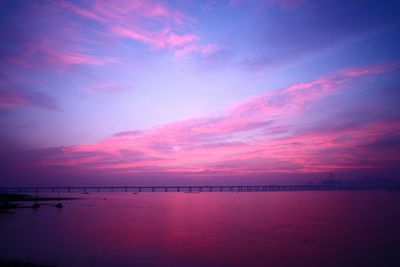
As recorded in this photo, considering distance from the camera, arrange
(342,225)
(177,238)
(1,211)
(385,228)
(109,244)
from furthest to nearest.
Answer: (1,211), (342,225), (385,228), (177,238), (109,244)

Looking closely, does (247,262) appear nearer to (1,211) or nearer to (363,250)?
(363,250)

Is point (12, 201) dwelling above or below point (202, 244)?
below

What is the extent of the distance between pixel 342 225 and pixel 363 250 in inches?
620


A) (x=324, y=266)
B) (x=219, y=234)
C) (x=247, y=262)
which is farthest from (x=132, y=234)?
(x=324, y=266)

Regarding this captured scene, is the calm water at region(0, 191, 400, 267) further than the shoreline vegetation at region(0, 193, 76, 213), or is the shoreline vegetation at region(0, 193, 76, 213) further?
the shoreline vegetation at region(0, 193, 76, 213)

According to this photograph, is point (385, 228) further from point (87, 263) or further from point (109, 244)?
point (87, 263)

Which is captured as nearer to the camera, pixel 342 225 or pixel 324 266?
pixel 324 266

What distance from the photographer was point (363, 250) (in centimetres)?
2705

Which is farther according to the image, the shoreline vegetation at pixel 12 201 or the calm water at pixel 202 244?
the shoreline vegetation at pixel 12 201

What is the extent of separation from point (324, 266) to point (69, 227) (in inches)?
1147

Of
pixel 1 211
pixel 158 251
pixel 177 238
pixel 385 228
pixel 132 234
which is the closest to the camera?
pixel 158 251

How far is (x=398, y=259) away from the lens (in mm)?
23891

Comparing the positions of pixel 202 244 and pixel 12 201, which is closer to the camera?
pixel 202 244

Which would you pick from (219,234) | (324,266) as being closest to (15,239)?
(219,234)
